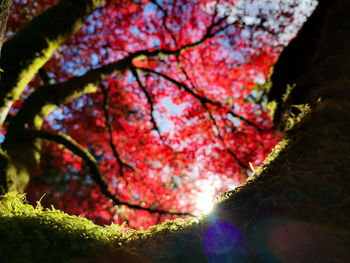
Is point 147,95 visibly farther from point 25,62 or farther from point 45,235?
point 45,235

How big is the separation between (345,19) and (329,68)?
0.87 m

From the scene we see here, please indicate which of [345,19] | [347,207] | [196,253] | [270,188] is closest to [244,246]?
[196,253]

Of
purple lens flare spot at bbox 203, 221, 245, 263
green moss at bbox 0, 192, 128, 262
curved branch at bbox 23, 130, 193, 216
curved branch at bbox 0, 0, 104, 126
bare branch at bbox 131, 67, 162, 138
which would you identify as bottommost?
green moss at bbox 0, 192, 128, 262

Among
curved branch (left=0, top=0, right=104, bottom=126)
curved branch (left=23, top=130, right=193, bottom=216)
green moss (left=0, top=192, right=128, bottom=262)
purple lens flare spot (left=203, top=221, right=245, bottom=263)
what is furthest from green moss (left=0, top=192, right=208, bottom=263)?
curved branch (left=23, top=130, right=193, bottom=216)

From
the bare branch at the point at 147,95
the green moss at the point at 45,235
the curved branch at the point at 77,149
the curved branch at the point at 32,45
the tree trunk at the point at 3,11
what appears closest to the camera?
the green moss at the point at 45,235

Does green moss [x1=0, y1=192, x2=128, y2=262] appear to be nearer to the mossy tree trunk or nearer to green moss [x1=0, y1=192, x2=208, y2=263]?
green moss [x1=0, y1=192, x2=208, y2=263]

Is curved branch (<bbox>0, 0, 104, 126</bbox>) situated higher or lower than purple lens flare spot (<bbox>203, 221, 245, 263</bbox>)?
higher

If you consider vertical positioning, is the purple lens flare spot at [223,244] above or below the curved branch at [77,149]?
below

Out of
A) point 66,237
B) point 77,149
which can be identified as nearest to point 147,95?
point 77,149

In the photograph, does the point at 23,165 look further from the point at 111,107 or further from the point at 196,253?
the point at 111,107

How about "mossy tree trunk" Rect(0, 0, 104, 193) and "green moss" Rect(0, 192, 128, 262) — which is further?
"mossy tree trunk" Rect(0, 0, 104, 193)

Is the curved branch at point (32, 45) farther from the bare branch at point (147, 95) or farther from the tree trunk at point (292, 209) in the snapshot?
the tree trunk at point (292, 209)

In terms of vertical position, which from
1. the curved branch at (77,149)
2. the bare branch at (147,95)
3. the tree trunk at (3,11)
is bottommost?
the tree trunk at (3,11)

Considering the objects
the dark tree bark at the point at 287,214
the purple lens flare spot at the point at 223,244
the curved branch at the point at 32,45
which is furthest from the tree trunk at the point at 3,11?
the curved branch at the point at 32,45
